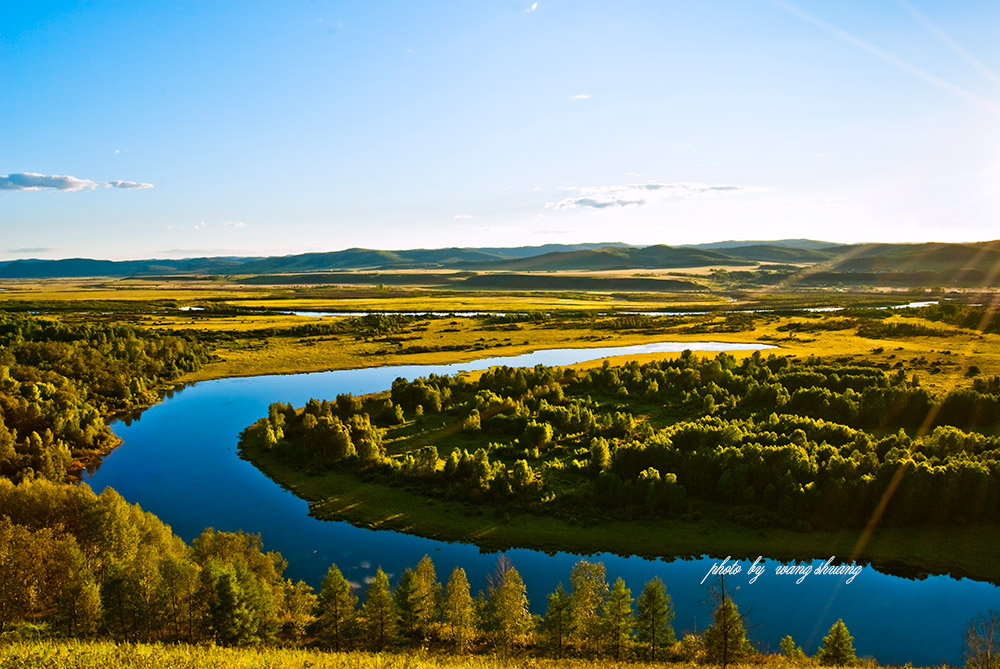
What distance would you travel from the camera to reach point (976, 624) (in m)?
32.9

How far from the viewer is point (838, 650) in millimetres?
28406

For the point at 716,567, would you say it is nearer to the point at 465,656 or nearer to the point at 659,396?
the point at 465,656

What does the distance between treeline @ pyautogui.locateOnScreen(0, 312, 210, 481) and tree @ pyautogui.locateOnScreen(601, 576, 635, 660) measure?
1587 inches

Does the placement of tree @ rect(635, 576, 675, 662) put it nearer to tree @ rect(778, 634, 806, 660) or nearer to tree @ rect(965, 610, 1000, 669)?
tree @ rect(778, 634, 806, 660)

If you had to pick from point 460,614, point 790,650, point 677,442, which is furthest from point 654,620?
point 677,442

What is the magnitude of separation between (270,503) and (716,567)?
32.6 m

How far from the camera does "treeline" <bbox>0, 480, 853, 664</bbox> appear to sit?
88.7 feet

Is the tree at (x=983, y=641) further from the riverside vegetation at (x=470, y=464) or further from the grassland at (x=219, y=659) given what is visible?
the grassland at (x=219, y=659)

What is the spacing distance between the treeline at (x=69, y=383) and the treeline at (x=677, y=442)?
1557 cm

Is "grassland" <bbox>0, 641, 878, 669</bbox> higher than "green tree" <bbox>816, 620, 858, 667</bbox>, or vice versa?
"grassland" <bbox>0, 641, 878, 669</bbox>

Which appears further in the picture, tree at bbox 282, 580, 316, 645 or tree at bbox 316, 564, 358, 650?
tree at bbox 282, 580, 316, 645

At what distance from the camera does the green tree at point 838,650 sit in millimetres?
28234

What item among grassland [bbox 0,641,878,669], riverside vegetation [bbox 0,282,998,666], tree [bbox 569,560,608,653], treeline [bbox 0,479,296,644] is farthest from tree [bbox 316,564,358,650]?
tree [bbox 569,560,608,653]

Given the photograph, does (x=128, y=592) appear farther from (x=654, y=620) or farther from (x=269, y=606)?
(x=654, y=620)
